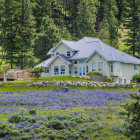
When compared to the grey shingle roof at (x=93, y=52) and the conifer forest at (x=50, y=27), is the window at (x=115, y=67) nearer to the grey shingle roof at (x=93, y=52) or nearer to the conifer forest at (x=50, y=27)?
the grey shingle roof at (x=93, y=52)

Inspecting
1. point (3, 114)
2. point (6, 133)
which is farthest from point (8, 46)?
point (6, 133)

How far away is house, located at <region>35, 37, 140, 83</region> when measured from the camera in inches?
2140

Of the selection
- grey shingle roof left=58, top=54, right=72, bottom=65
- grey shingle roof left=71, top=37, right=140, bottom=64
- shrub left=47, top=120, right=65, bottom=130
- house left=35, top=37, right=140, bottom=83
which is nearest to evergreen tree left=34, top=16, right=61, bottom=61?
house left=35, top=37, right=140, bottom=83

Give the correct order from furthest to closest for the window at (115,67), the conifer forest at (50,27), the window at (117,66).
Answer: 1. the conifer forest at (50,27)
2. the window at (117,66)
3. the window at (115,67)

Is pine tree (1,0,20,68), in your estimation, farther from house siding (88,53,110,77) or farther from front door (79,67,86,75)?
house siding (88,53,110,77)

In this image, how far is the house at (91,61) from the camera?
54.3m

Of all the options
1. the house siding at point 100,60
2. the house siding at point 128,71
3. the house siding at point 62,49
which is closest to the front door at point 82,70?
the house siding at point 100,60

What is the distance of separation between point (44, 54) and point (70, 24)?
39.6m

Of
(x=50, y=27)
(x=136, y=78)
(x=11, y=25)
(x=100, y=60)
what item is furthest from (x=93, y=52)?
(x=50, y=27)

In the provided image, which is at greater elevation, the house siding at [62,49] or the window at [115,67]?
the house siding at [62,49]

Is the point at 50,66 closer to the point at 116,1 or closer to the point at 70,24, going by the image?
the point at 70,24

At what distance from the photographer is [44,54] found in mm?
76812

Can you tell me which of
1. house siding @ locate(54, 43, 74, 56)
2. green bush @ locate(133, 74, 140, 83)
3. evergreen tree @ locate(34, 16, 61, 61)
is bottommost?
green bush @ locate(133, 74, 140, 83)

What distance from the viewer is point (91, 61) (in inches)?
2196
